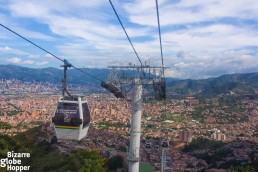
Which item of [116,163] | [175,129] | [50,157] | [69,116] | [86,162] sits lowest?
[175,129]

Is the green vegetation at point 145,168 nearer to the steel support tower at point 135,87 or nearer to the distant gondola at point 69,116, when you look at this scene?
the steel support tower at point 135,87

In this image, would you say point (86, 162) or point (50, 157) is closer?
point (86, 162)

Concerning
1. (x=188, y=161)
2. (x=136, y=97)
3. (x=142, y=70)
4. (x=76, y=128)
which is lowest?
(x=188, y=161)

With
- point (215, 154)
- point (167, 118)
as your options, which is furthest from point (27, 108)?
point (215, 154)

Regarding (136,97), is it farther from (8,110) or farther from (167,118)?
(8,110)

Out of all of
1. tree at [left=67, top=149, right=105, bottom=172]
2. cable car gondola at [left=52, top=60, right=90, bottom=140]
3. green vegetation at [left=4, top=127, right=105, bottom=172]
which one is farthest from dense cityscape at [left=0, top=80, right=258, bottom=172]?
tree at [left=67, top=149, right=105, bottom=172]

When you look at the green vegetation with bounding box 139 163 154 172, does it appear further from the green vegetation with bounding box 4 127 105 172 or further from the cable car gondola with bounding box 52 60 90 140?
the cable car gondola with bounding box 52 60 90 140

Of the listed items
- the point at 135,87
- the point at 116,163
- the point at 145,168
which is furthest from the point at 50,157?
the point at 135,87

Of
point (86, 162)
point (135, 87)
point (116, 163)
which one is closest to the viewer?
point (135, 87)

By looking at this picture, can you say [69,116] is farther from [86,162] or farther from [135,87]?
[86,162]
